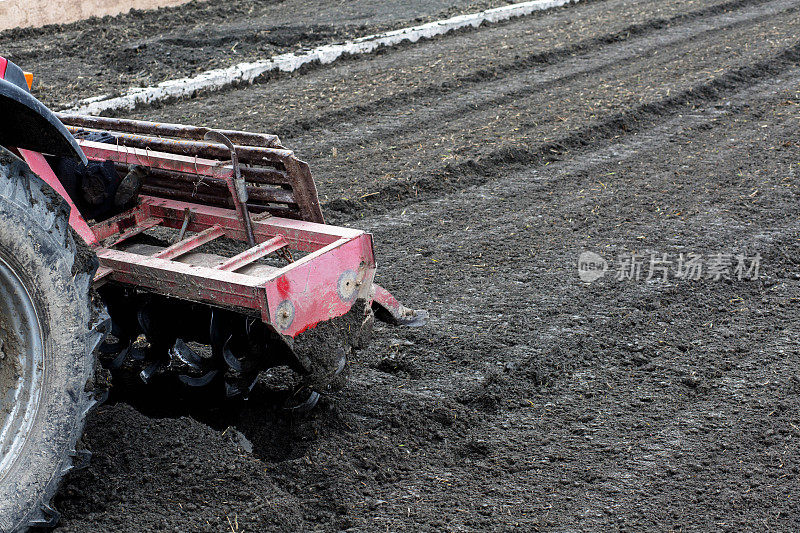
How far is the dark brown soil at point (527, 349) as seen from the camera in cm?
282

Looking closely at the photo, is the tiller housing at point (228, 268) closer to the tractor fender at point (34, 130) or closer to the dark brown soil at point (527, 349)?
the dark brown soil at point (527, 349)

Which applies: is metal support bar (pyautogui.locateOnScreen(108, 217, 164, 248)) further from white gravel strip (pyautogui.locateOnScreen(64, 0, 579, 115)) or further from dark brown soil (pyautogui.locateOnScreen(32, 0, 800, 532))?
white gravel strip (pyautogui.locateOnScreen(64, 0, 579, 115))

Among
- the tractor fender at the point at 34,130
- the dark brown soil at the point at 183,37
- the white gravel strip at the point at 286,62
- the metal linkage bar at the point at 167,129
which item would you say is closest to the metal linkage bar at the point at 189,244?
the metal linkage bar at the point at 167,129

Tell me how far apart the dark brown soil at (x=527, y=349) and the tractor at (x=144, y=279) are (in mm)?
257

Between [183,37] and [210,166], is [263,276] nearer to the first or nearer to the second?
[210,166]

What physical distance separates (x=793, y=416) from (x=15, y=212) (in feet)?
9.45

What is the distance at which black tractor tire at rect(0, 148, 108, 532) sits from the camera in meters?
2.32

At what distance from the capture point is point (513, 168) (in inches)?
245

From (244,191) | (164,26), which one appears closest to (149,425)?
(244,191)

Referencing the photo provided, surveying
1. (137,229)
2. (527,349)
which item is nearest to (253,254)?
(137,229)

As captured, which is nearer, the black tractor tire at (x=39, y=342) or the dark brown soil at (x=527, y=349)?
the black tractor tire at (x=39, y=342)

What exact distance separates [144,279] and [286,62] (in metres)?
6.52

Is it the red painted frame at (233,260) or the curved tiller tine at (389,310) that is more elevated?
the red painted frame at (233,260)

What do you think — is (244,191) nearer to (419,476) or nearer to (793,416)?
(419,476)
